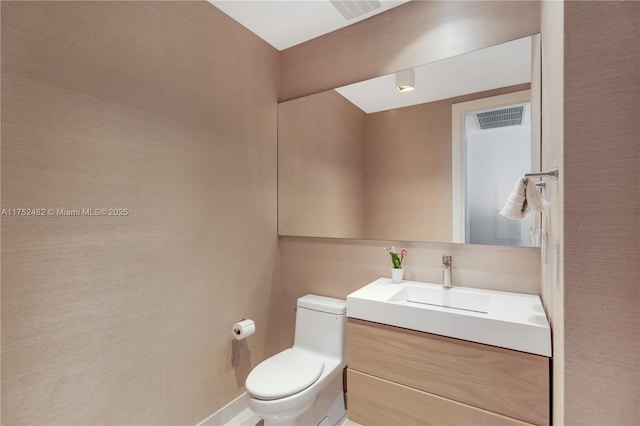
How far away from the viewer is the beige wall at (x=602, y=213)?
677 mm

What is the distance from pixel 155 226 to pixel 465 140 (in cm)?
167

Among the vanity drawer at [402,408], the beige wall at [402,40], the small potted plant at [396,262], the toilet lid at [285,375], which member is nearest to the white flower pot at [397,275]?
the small potted plant at [396,262]

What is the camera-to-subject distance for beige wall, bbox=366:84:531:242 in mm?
1688

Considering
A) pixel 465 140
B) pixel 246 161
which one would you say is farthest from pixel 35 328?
pixel 465 140

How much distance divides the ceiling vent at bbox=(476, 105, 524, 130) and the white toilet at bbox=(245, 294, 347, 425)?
4.27 ft

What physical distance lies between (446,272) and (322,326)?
80cm

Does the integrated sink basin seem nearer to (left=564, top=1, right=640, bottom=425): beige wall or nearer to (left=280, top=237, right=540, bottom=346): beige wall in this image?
(left=280, top=237, right=540, bottom=346): beige wall

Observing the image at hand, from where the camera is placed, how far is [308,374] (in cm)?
158

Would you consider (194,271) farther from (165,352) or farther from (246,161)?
(246,161)

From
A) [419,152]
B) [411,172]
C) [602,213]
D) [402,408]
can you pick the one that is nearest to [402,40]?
[419,152]

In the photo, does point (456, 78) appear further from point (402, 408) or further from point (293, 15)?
point (402, 408)

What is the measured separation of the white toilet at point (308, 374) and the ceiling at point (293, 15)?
180 cm

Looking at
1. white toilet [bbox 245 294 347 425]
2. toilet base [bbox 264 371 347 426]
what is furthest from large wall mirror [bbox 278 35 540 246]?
toilet base [bbox 264 371 347 426]

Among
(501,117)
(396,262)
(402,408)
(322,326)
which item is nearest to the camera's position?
(402,408)
